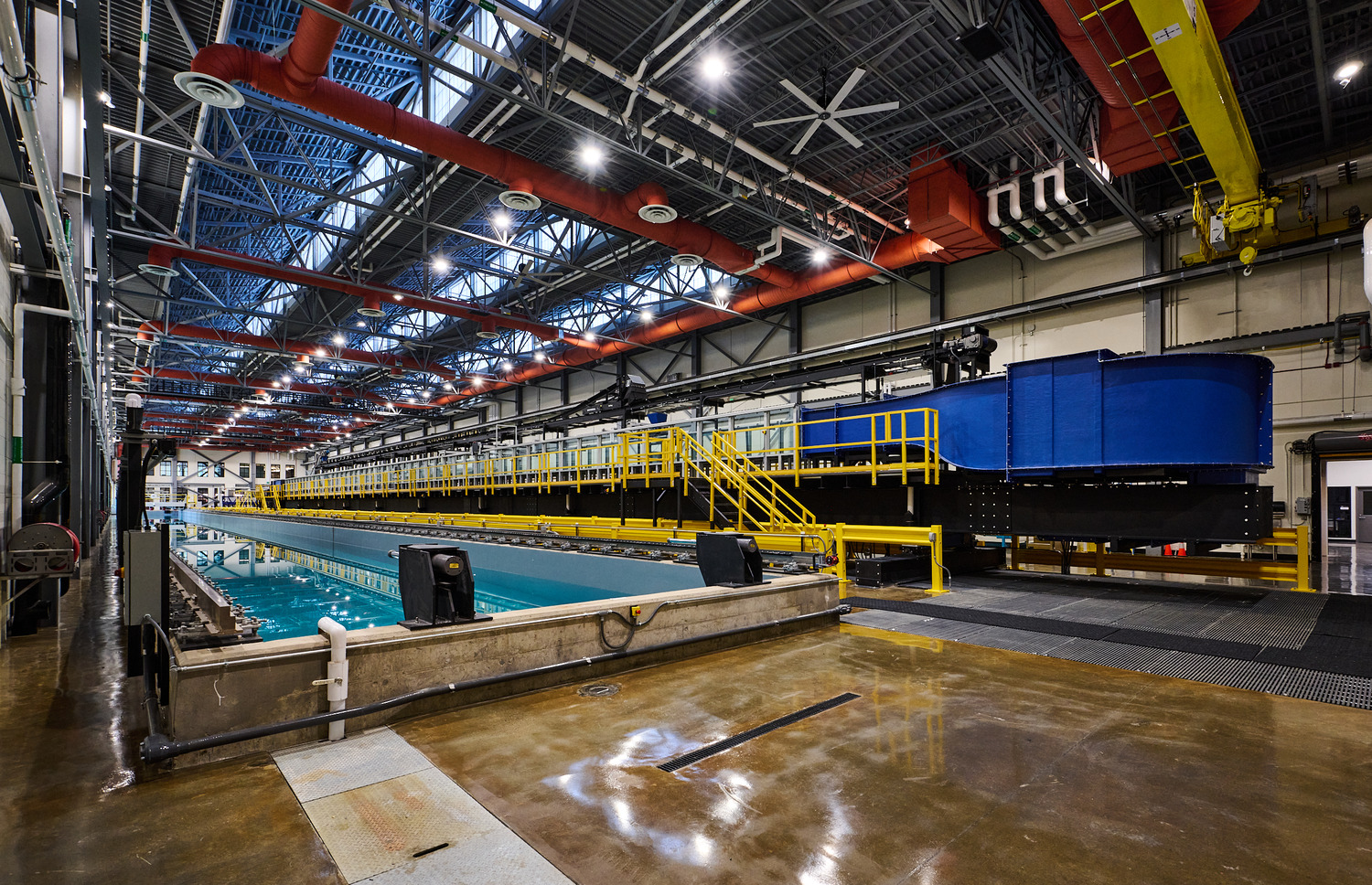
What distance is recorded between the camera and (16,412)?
5363 millimetres

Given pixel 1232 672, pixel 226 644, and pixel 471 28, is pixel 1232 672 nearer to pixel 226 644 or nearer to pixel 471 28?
pixel 226 644

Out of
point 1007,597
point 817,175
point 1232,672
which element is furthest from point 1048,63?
point 1232,672

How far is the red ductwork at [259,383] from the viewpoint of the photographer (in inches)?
1025

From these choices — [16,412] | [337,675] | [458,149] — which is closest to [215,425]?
[458,149]

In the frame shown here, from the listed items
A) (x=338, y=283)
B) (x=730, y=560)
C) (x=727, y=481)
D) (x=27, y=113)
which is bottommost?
(x=730, y=560)

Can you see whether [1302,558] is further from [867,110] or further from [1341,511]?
[1341,511]

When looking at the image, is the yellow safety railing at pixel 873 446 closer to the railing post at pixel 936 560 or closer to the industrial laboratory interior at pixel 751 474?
the industrial laboratory interior at pixel 751 474

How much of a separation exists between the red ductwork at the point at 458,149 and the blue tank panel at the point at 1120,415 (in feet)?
23.3

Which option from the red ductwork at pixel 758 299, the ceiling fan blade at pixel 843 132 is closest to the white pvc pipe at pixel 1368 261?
the ceiling fan blade at pixel 843 132

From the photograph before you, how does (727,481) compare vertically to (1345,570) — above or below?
above

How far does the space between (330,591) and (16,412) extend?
25.4 feet

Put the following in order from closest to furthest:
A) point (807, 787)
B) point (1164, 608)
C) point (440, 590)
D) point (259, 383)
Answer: point (807, 787), point (440, 590), point (1164, 608), point (259, 383)

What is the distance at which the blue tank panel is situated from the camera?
7051 mm

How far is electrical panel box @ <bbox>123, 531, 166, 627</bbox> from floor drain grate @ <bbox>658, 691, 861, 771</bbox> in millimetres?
3145
